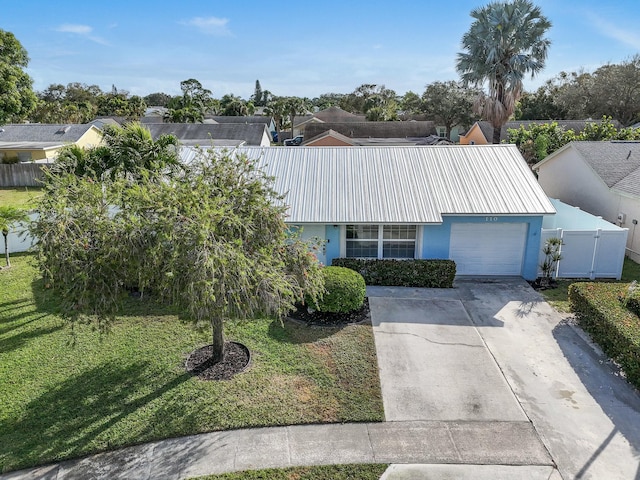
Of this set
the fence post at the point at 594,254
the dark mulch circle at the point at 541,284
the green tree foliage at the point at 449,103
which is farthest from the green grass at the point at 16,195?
the green tree foliage at the point at 449,103

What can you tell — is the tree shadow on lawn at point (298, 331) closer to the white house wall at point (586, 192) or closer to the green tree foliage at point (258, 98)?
the white house wall at point (586, 192)

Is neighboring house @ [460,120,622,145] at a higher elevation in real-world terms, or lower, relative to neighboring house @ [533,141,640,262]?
higher

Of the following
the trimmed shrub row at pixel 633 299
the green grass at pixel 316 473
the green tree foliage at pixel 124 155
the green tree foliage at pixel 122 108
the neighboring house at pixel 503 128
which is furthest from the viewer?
the green tree foliage at pixel 122 108

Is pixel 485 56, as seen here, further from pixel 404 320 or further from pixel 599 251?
pixel 404 320

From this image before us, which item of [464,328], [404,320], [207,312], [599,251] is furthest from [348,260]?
[599,251]

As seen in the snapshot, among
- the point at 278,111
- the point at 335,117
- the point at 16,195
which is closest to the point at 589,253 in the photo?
the point at 16,195

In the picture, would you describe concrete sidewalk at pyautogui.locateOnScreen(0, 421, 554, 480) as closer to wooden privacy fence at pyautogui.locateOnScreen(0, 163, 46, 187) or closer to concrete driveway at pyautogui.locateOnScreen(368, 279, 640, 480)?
concrete driveway at pyautogui.locateOnScreen(368, 279, 640, 480)

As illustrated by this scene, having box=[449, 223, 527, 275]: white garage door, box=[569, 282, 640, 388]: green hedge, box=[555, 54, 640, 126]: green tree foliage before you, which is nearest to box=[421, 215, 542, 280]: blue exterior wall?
box=[449, 223, 527, 275]: white garage door
